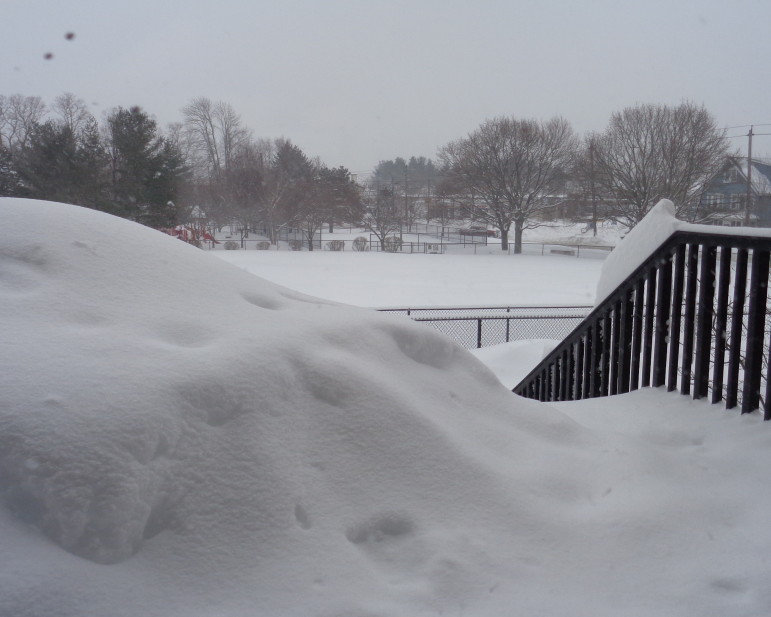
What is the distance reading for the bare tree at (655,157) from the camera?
37.4 metres

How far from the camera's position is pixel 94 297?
2.76m

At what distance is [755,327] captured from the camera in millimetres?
3613

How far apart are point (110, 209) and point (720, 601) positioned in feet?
113

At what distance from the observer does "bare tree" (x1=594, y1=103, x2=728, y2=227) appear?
37438 mm

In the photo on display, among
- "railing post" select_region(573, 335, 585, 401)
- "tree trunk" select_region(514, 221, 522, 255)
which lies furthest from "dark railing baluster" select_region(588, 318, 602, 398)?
"tree trunk" select_region(514, 221, 522, 255)

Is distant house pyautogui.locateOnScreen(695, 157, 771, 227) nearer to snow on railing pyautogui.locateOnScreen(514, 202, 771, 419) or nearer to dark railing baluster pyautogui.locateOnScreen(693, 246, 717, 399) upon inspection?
snow on railing pyautogui.locateOnScreen(514, 202, 771, 419)

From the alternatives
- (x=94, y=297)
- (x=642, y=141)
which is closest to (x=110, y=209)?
(x=642, y=141)

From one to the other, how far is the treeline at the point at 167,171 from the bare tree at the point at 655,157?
877 inches

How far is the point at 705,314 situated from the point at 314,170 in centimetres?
5307

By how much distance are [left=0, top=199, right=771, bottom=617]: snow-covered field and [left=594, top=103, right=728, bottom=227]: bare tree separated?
37.1m

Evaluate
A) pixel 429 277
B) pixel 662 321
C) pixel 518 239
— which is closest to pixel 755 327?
pixel 662 321

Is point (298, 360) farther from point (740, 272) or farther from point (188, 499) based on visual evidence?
point (740, 272)

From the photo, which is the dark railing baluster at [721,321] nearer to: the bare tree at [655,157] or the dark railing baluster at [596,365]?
the dark railing baluster at [596,365]

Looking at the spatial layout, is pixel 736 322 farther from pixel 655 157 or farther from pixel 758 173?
pixel 655 157
